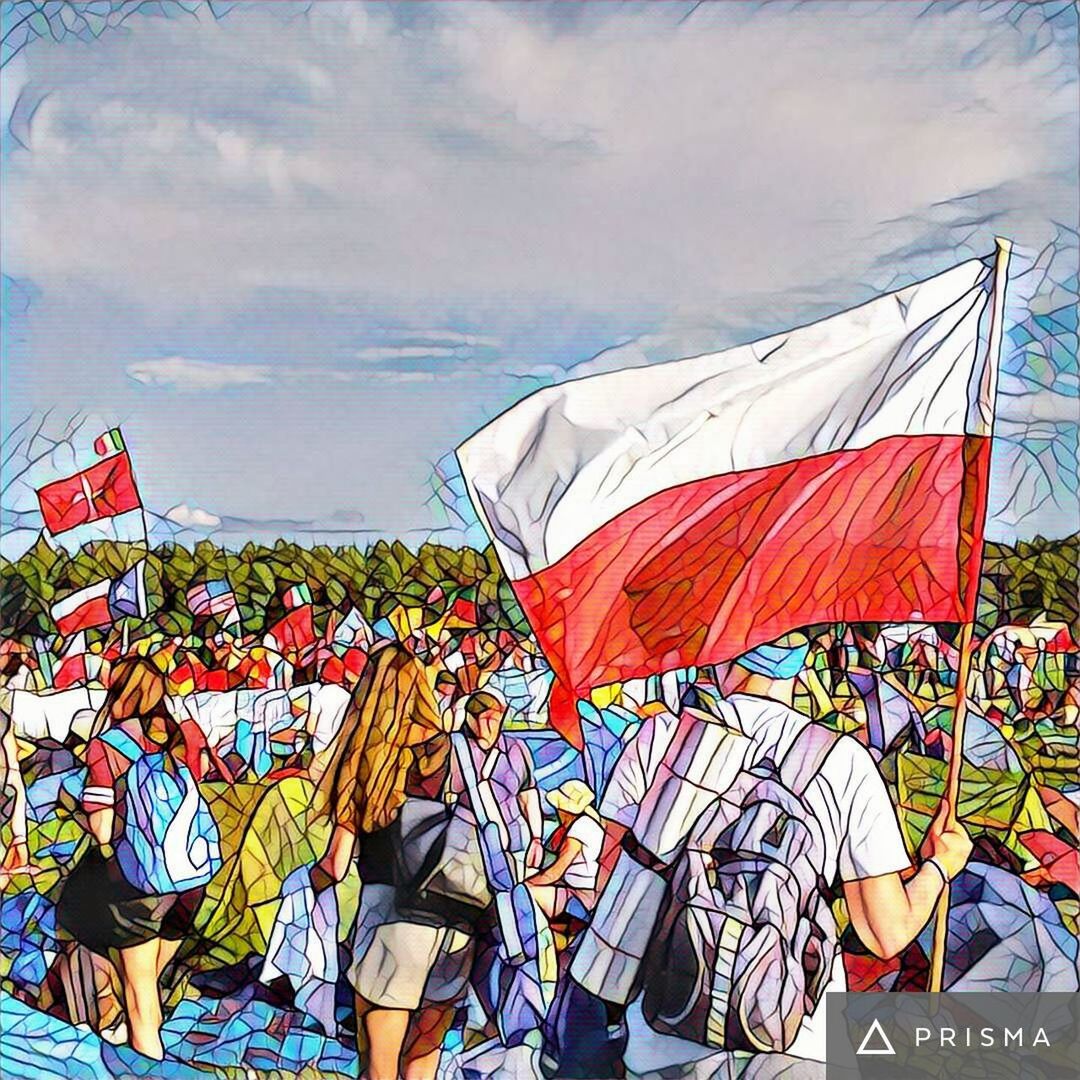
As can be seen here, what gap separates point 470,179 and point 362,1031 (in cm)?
152

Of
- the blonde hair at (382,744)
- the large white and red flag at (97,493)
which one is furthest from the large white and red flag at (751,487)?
the large white and red flag at (97,493)

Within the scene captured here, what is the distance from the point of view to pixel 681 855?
1985mm

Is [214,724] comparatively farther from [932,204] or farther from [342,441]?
[932,204]

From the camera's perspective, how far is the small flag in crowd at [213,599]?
2008 mm

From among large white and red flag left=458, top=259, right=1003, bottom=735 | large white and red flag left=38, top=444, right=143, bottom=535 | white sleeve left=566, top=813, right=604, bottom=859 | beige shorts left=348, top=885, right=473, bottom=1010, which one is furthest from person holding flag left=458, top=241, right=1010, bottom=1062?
large white and red flag left=38, top=444, right=143, bottom=535

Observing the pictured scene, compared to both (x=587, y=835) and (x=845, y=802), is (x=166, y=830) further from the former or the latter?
(x=845, y=802)

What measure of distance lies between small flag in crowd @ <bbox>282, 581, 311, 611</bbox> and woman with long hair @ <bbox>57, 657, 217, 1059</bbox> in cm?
27

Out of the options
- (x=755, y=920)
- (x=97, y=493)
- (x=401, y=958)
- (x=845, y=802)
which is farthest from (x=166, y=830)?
(x=845, y=802)

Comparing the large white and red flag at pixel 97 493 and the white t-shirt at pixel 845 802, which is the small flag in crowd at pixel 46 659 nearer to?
the large white and red flag at pixel 97 493

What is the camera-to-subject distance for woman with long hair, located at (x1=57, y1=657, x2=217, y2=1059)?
6.60 ft

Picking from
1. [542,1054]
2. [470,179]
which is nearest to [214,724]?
[542,1054]

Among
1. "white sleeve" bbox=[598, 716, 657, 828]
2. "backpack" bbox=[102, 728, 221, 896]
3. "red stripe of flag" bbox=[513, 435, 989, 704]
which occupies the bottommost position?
"backpack" bbox=[102, 728, 221, 896]

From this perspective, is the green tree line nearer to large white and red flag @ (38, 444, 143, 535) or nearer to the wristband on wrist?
large white and red flag @ (38, 444, 143, 535)

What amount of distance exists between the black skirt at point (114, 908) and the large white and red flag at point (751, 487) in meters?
0.77
